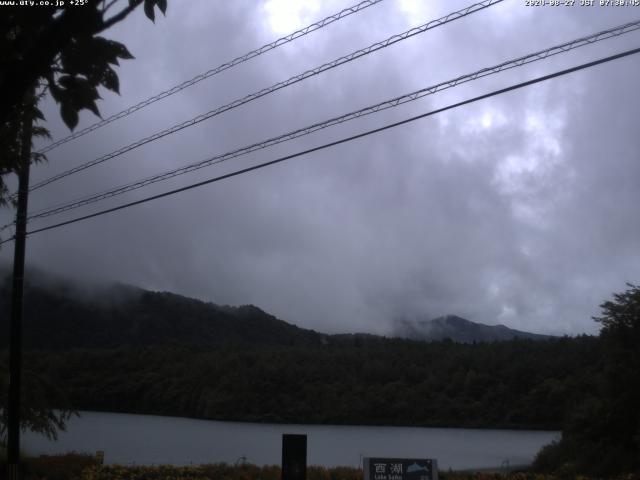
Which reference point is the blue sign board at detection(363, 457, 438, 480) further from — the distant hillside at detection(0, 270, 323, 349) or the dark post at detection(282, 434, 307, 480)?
the distant hillside at detection(0, 270, 323, 349)

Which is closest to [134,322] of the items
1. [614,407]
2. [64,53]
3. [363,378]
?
[363,378]

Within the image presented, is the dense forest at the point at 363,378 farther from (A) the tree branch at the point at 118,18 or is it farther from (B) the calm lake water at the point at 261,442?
(A) the tree branch at the point at 118,18

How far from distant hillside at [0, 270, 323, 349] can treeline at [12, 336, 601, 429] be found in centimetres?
309

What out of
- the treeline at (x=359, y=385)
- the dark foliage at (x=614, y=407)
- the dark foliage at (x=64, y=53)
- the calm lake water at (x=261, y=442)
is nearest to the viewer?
the dark foliage at (x=64, y=53)

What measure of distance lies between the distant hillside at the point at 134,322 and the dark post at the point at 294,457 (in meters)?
17.8

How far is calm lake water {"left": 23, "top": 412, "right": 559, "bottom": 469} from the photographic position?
2756cm

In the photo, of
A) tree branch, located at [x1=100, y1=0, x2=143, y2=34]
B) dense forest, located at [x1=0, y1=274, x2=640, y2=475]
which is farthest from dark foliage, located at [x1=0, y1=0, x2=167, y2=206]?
dense forest, located at [x1=0, y1=274, x2=640, y2=475]

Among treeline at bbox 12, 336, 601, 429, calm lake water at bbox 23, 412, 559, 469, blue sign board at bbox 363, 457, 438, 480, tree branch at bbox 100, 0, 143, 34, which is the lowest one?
blue sign board at bbox 363, 457, 438, 480

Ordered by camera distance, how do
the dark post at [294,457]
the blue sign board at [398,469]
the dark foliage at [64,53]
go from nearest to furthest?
the dark foliage at [64,53]
the dark post at [294,457]
the blue sign board at [398,469]

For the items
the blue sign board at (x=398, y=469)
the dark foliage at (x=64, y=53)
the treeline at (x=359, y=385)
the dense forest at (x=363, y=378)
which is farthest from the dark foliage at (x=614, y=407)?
the dark foliage at (x=64, y=53)

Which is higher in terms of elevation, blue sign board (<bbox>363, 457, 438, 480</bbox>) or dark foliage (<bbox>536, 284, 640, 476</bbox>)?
dark foliage (<bbox>536, 284, 640, 476</bbox>)

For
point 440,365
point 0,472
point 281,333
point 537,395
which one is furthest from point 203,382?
point 281,333

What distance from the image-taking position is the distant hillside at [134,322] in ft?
130

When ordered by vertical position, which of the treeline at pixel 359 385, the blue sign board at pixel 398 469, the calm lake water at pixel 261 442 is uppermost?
the treeline at pixel 359 385
